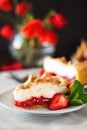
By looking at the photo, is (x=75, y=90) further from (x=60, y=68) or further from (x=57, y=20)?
(x=57, y=20)

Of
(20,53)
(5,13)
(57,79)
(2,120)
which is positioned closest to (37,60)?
(20,53)

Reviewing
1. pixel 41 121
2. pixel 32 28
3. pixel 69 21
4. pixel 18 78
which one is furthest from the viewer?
pixel 69 21

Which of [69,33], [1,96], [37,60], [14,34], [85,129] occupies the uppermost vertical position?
[69,33]

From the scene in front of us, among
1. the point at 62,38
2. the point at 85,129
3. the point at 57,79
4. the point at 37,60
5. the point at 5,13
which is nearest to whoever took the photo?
the point at 85,129

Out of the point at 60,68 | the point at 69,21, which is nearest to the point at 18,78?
the point at 60,68

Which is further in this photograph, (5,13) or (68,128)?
(5,13)

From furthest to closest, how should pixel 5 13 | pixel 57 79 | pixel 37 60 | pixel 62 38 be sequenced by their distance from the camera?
pixel 62 38 < pixel 5 13 < pixel 37 60 < pixel 57 79

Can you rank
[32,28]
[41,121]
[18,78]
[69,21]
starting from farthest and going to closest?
[69,21], [32,28], [18,78], [41,121]

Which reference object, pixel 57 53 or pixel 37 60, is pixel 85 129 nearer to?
pixel 37 60
